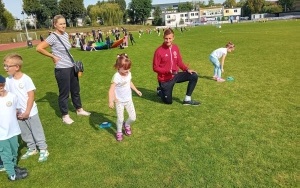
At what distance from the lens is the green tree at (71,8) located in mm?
105400

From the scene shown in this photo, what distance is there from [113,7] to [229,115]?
94.0 meters

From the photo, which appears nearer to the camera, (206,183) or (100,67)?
(206,183)

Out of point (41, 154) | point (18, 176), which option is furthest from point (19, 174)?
point (41, 154)

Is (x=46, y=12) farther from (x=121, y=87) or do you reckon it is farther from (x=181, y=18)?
(x=121, y=87)

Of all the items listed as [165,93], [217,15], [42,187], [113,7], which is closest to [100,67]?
[165,93]

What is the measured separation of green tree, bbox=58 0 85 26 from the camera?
346 feet

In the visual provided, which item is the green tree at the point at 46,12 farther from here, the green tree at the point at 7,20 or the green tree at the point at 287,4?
the green tree at the point at 287,4

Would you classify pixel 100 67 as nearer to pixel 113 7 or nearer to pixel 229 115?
pixel 229 115

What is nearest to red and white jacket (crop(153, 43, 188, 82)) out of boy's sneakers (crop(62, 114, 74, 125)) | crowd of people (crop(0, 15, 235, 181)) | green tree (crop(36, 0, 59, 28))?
crowd of people (crop(0, 15, 235, 181))

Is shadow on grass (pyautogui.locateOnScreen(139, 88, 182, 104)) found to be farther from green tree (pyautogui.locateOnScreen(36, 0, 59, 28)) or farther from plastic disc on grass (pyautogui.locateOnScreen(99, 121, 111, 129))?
green tree (pyautogui.locateOnScreen(36, 0, 59, 28))

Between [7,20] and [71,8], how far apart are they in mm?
26406

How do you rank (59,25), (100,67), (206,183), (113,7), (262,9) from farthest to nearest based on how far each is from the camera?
(262,9)
(113,7)
(100,67)
(59,25)
(206,183)

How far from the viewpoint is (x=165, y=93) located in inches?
294

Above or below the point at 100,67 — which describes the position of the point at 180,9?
above
